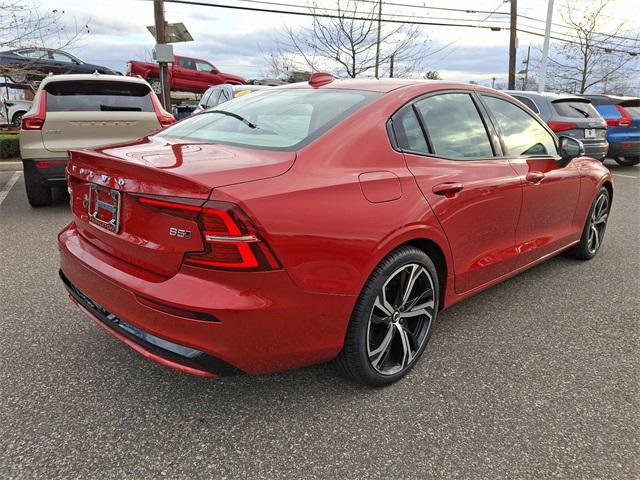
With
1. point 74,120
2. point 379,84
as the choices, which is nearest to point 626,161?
point 379,84

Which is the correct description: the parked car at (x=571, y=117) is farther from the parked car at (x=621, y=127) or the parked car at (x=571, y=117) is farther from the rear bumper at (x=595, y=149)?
the parked car at (x=621, y=127)

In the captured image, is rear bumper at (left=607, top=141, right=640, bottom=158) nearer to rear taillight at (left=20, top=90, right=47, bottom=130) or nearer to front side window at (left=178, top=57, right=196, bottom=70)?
rear taillight at (left=20, top=90, right=47, bottom=130)

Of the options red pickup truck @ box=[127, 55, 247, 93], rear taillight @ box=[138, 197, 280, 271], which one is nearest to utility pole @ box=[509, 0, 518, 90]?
red pickup truck @ box=[127, 55, 247, 93]

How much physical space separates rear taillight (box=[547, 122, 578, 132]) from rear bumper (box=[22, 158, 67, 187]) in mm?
7495

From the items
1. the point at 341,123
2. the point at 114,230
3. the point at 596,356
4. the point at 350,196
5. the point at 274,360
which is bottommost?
the point at 596,356

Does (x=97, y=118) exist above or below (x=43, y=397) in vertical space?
above

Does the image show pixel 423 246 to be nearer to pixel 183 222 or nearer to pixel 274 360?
pixel 274 360

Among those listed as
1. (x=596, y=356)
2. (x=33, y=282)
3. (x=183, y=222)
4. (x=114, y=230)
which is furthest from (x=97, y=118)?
(x=596, y=356)

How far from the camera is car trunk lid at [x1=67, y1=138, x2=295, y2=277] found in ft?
6.44

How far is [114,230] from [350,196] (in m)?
1.06

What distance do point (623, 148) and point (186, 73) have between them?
633 inches

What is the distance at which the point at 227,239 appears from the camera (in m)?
1.90

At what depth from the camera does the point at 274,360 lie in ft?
6.93

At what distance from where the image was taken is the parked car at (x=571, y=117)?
8.68m
